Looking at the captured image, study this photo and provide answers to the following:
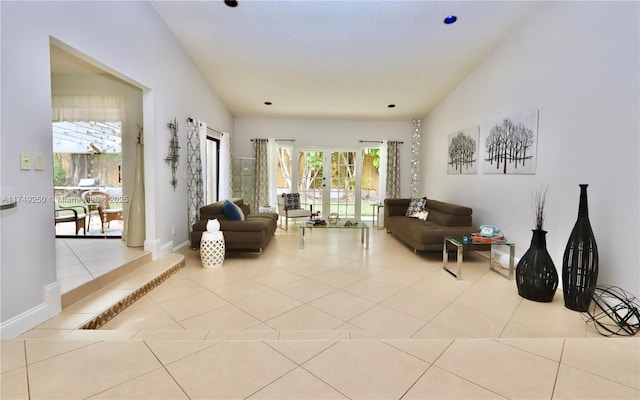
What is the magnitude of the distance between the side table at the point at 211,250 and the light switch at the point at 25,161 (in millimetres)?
1906

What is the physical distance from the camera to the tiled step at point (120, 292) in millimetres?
2282

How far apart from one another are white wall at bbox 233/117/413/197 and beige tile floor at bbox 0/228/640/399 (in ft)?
17.5

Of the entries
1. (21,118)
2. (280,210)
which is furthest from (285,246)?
(21,118)

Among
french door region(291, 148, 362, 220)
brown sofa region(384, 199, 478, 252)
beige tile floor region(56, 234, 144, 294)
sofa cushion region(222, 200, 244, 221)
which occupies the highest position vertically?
french door region(291, 148, 362, 220)

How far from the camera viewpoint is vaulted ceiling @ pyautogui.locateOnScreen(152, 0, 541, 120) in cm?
342

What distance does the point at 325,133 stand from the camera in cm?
802

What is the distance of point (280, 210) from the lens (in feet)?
24.6

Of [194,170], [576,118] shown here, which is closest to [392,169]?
[194,170]

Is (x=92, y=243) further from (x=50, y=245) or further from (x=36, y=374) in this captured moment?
(x=36, y=374)

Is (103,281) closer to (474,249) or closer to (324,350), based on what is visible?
(324,350)

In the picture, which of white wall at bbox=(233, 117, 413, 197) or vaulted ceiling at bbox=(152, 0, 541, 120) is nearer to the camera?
vaulted ceiling at bbox=(152, 0, 541, 120)

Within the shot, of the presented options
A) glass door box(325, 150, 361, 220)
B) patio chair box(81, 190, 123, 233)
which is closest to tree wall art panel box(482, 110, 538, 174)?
glass door box(325, 150, 361, 220)

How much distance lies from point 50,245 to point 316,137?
20.8 ft

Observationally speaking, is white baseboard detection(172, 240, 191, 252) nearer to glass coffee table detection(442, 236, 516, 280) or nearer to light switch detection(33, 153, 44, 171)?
light switch detection(33, 153, 44, 171)
